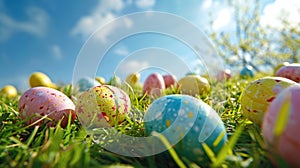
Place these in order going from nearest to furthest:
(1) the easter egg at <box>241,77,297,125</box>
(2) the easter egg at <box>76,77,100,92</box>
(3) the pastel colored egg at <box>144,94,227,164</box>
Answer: (3) the pastel colored egg at <box>144,94,227,164</box>
(1) the easter egg at <box>241,77,297,125</box>
(2) the easter egg at <box>76,77,100,92</box>

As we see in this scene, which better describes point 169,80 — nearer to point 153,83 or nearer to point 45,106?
point 153,83

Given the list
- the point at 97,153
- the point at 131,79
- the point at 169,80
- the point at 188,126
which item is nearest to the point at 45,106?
the point at 97,153

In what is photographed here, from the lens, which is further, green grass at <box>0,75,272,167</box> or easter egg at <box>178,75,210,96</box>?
easter egg at <box>178,75,210,96</box>

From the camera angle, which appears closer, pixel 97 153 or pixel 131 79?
pixel 97 153

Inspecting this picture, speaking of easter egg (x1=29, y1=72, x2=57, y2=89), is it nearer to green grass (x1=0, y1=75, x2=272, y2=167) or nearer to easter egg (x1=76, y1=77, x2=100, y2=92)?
easter egg (x1=76, y1=77, x2=100, y2=92)

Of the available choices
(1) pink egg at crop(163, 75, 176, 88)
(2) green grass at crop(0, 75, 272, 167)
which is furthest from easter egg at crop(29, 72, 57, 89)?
(2) green grass at crop(0, 75, 272, 167)

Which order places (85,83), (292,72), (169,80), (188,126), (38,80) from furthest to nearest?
(38,80) → (169,80) → (85,83) → (292,72) → (188,126)

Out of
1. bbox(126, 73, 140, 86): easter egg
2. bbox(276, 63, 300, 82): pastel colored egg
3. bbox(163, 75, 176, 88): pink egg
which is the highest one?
bbox(276, 63, 300, 82): pastel colored egg
